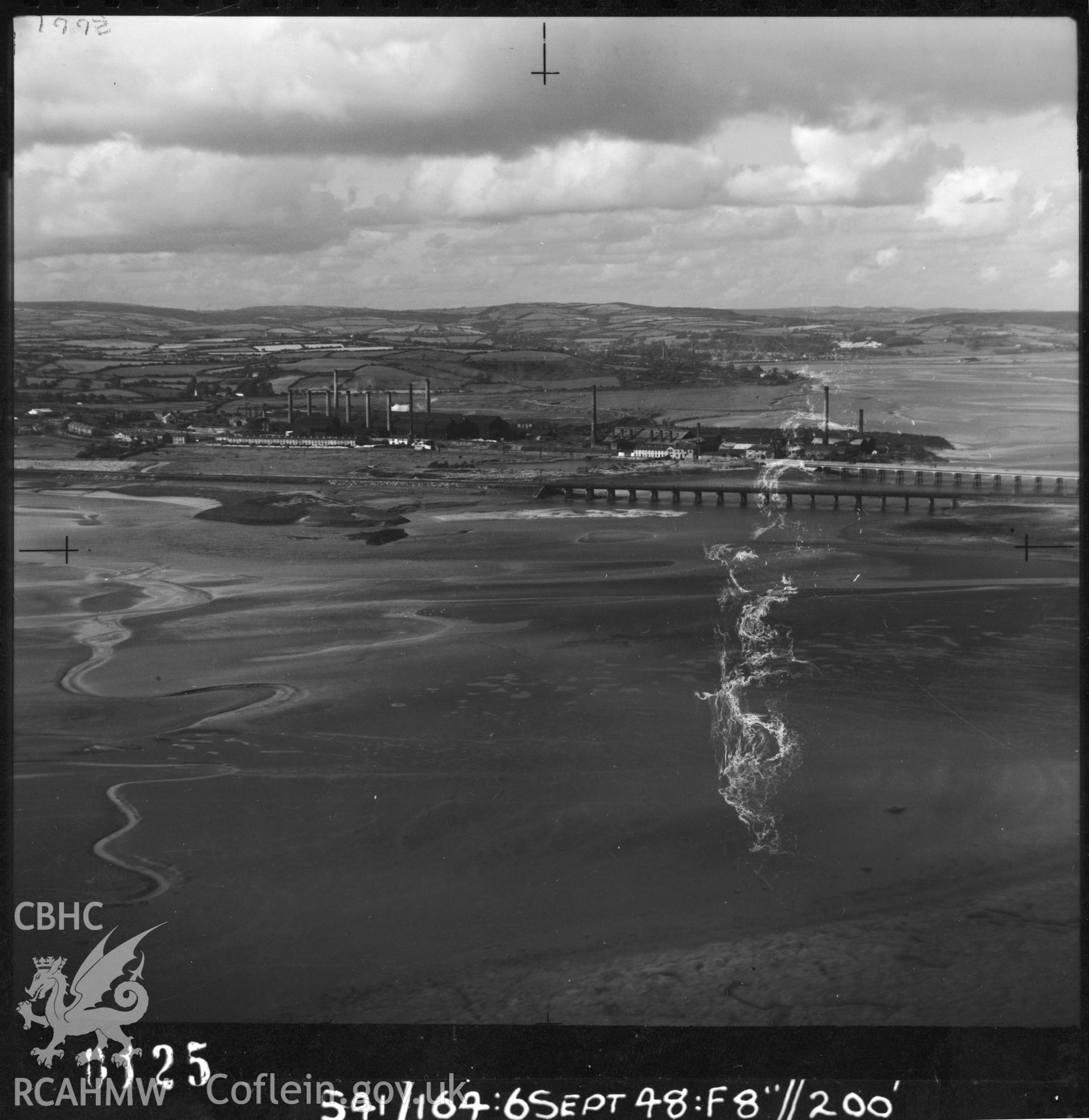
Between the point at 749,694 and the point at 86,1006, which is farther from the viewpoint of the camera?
the point at 749,694

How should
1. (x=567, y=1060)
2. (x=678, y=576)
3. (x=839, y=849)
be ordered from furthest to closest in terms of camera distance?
(x=678, y=576), (x=839, y=849), (x=567, y=1060)

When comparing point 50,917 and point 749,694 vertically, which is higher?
point 749,694

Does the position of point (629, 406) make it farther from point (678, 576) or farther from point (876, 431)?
point (876, 431)

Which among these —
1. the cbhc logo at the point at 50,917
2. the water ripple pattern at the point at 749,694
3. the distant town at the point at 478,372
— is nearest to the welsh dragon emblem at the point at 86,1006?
the cbhc logo at the point at 50,917

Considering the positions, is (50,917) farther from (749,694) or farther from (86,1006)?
(749,694)

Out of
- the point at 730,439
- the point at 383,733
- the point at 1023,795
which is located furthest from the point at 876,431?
the point at 383,733

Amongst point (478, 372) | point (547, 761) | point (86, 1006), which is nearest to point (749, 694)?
point (547, 761)
